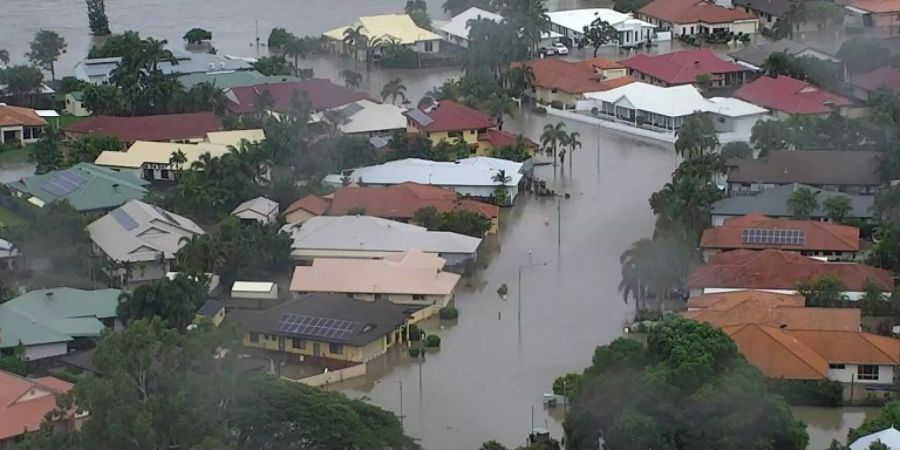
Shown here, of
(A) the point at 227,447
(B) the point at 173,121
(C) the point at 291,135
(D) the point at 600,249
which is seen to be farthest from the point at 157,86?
(A) the point at 227,447

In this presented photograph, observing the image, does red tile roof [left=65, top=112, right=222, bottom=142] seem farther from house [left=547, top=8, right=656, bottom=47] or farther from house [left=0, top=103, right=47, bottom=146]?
house [left=547, top=8, right=656, bottom=47]

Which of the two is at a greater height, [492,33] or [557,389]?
[492,33]

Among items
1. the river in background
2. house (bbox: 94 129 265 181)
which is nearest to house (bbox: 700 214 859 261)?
the river in background

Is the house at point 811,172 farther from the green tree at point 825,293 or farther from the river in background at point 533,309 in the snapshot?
the green tree at point 825,293

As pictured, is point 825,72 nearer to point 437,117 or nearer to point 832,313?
point 437,117

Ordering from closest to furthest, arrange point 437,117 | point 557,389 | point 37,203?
point 557,389 → point 37,203 → point 437,117

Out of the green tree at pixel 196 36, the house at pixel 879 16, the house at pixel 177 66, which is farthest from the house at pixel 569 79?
the green tree at pixel 196 36

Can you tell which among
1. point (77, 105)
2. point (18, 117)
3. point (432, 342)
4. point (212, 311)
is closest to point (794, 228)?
point (432, 342)

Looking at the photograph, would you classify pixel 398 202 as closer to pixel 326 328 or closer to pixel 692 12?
pixel 326 328
